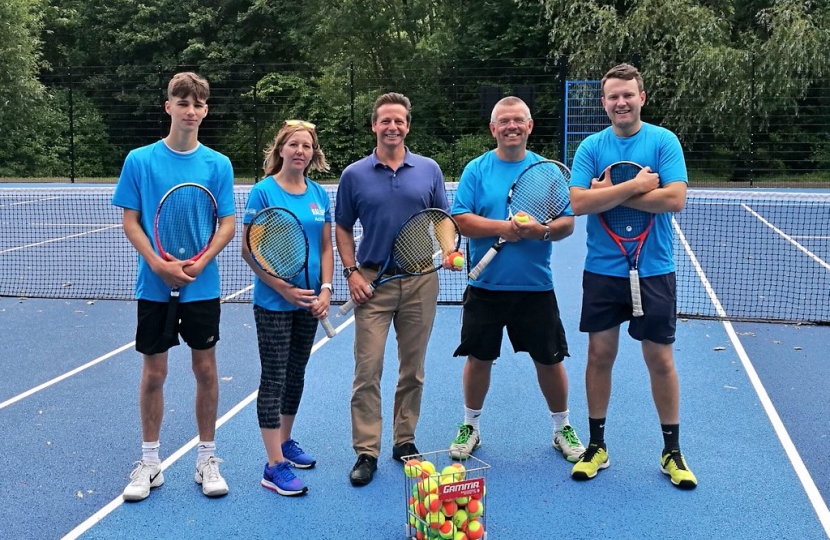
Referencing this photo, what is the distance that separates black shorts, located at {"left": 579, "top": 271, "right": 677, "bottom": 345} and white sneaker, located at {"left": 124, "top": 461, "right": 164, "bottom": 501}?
217cm

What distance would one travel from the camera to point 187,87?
3.92m

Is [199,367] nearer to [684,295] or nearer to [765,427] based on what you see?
[765,427]

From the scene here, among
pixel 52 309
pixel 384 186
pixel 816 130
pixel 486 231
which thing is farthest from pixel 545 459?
pixel 816 130

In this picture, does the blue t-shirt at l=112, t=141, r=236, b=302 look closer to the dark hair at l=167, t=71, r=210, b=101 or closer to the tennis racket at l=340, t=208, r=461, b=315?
the dark hair at l=167, t=71, r=210, b=101

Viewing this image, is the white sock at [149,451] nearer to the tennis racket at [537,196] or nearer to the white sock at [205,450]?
the white sock at [205,450]

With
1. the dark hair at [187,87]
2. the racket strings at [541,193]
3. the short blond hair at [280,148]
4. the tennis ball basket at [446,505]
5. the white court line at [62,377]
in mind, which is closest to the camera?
the tennis ball basket at [446,505]

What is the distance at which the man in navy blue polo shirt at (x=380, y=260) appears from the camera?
4.18 metres

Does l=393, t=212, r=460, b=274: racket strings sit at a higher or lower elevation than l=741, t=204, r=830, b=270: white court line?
higher

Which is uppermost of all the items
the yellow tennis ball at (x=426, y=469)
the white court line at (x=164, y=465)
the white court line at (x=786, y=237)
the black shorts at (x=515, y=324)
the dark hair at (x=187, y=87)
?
the dark hair at (x=187, y=87)

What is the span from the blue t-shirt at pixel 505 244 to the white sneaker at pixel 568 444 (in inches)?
31.4

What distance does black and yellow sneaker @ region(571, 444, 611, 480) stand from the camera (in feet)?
13.9

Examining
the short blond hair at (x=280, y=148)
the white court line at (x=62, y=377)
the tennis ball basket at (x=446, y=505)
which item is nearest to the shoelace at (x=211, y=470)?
the tennis ball basket at (x=446, y=505)

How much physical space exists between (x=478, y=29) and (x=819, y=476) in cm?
2336

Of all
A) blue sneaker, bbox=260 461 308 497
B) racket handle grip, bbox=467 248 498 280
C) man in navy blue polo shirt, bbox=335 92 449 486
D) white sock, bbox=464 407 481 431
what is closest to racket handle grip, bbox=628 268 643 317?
racket handle grip, bbox=467 248 498 280
